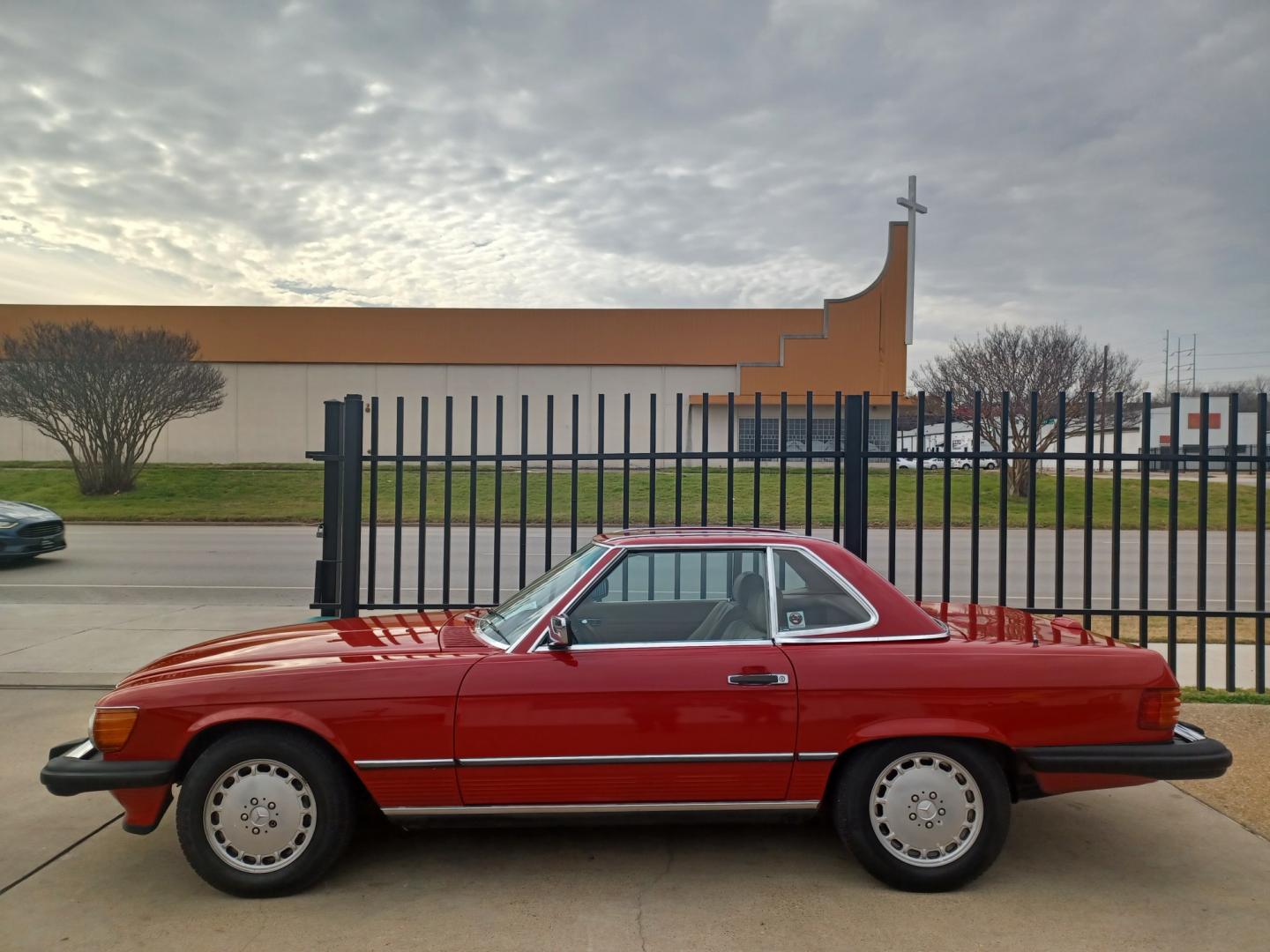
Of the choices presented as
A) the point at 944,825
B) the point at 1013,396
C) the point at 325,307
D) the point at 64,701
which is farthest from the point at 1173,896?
the point at 325,307

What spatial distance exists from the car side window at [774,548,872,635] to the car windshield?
30.7 inches

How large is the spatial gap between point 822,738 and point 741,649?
0.46 meters

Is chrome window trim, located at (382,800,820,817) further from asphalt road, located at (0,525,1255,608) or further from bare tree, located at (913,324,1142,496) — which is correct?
bare tree, located at (913,324,1142,496)

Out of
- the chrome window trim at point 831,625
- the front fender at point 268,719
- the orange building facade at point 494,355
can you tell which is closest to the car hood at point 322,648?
the front fender at point 268,719

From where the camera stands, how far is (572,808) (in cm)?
361

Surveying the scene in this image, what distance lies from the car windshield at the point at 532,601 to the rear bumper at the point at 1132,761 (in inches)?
75.5

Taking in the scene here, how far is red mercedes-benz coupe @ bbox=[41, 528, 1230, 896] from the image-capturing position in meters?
3.54

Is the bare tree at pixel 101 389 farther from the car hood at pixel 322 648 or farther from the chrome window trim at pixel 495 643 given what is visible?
the chrome window trim at pixel 495 643

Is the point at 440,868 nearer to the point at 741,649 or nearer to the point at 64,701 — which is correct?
the point at 741,649

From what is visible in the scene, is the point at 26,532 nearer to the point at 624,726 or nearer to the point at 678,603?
the point at 678,603

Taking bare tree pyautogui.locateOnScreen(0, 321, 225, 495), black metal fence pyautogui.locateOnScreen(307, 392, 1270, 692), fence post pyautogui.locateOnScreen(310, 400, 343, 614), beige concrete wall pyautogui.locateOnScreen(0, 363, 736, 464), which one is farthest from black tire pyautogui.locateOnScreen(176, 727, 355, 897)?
beige concrete wall pyautogui.locateOnScreen(0, 363, 736, 464)

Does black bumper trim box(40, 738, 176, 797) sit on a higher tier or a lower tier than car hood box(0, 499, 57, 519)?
lower

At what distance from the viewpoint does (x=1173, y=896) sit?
3.62 m

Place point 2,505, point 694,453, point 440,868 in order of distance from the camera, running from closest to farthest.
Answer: point 440,868
point 694,453
point 2,505
